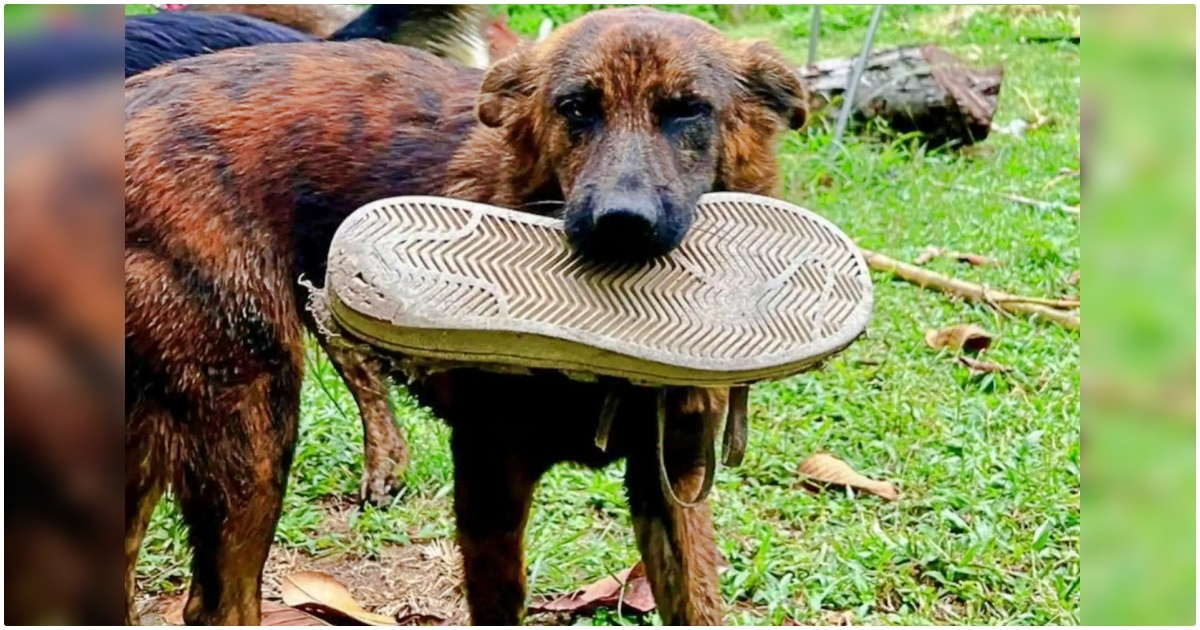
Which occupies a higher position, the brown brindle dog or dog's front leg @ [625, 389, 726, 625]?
the brown brindle dog

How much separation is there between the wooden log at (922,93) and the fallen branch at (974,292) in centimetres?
112

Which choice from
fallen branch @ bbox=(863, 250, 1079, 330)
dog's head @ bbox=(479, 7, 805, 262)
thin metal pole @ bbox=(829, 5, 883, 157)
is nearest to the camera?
dog's head @ bbox=(479, 7, 805, 262)

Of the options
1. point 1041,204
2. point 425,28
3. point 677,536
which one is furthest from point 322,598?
point 1041,204

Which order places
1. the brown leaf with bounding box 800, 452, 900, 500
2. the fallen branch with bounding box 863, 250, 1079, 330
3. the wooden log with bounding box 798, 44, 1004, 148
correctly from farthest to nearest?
the wooden log with bounding box 798, 44, 1004, 148, the fallen branch with bounding box 863, 250, 1079, 330, the brown leaf with bounding box 800, 452, 900, 500

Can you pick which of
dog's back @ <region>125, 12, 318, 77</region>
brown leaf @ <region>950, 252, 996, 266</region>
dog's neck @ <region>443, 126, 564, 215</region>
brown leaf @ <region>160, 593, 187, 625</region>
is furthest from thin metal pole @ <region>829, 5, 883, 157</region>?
brown leaf @ <region>160, 593, 187, 625</region>

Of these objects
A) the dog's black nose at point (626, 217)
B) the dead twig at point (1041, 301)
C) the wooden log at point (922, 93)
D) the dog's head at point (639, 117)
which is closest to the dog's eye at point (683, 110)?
the dog's head at point (639, 117)

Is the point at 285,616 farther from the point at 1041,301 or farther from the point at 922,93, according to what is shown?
the point at 922,93

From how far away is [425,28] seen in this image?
3260mm

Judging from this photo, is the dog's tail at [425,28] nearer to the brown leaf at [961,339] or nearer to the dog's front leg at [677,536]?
the dog's front leg at [677,536]

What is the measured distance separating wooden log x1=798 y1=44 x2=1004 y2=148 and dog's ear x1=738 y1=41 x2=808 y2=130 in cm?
281

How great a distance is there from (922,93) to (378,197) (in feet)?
10.8

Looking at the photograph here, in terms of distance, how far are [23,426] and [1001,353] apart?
3044 millimetres

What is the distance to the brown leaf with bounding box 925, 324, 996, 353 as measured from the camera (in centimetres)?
365

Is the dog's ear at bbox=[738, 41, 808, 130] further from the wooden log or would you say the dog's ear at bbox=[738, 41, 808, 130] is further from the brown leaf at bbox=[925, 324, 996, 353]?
the wooden log
